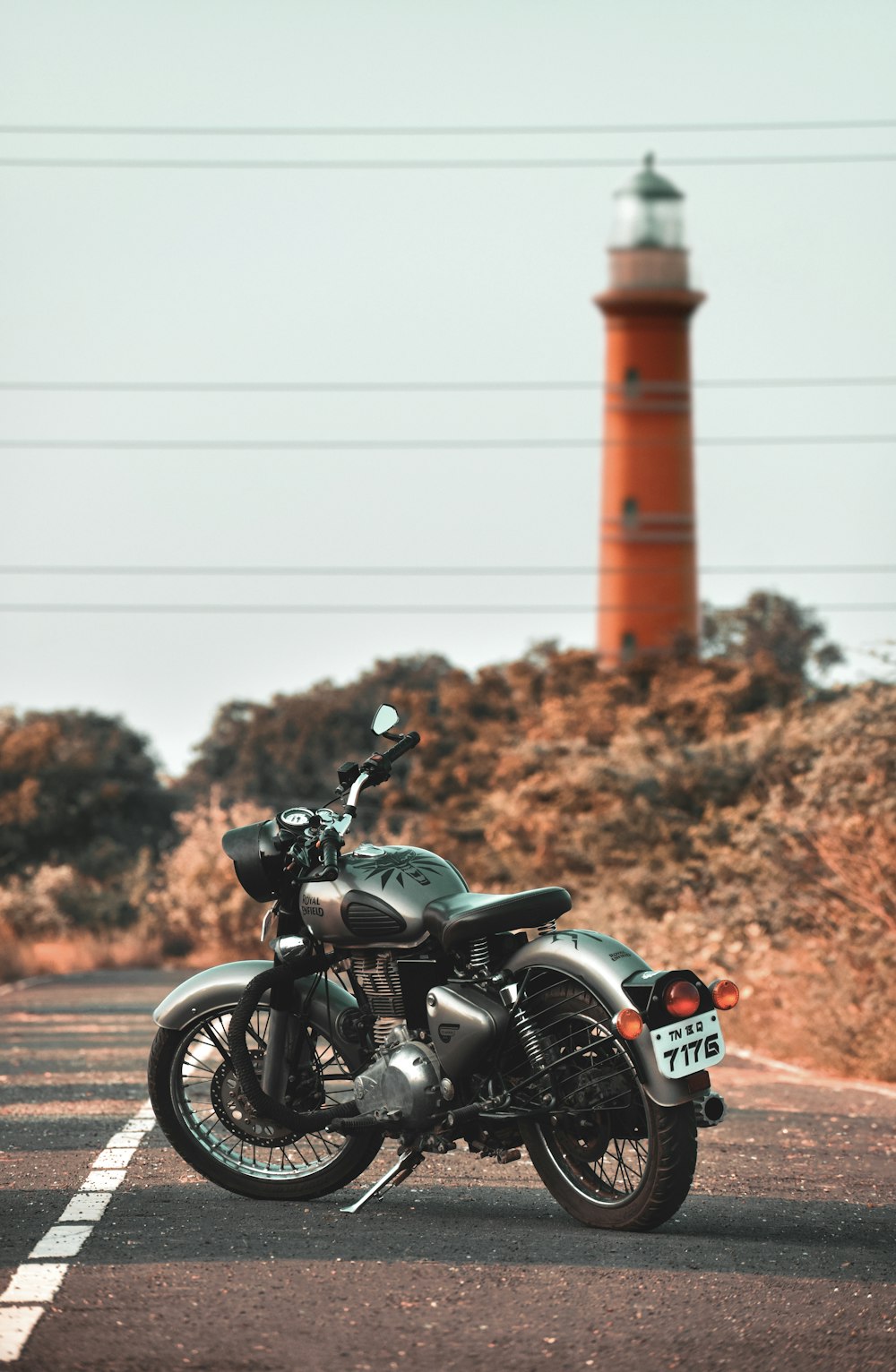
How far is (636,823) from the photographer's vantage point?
27688 millimetres

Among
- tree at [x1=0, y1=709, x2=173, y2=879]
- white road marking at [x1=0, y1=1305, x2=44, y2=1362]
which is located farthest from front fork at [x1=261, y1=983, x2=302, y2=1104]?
tree at [x1=0, y1=709, x2=173, y2=879]

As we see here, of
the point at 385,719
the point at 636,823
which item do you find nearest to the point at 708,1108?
the point at 385,719

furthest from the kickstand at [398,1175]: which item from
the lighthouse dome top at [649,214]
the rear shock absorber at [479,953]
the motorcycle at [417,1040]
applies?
the lighthouse dome top at [649,214]

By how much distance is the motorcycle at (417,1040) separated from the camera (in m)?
7.23

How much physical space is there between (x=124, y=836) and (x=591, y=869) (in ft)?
102

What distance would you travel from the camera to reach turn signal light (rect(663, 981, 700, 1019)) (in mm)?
7164

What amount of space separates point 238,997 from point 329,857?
2.36ft

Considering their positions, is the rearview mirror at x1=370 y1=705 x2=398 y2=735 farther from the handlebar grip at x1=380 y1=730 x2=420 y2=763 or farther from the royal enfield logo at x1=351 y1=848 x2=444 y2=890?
the royal enfield logo at x1=351 y1=848 x2=444 y2=890

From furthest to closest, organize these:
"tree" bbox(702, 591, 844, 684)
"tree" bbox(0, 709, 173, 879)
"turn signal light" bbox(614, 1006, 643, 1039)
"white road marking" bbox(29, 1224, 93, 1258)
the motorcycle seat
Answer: "tree" bbox(702, 591, 844, 684), "tree" bbox(0, 709, 173, 879), the motorcycle seat, "turn signal light" bbox(614, 1006, 643, 1039), "white road marking" bbox(29, 1224, 93, 1258)

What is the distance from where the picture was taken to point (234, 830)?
330 inches

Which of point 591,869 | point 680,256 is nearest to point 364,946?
point 591,869

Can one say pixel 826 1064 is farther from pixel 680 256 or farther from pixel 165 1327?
pixel 680 256

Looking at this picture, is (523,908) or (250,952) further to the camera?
(250,952)

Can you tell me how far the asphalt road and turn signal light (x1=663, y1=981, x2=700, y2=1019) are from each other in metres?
0.76
